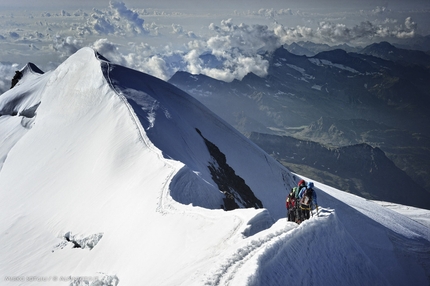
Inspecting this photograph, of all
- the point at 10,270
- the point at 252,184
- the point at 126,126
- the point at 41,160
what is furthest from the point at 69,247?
the point at 252,184

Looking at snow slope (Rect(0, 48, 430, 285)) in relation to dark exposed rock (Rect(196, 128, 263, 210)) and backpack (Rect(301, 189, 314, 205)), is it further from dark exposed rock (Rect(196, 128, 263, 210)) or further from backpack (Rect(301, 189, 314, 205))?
backpack (Rect(301, 189, 314, 205))

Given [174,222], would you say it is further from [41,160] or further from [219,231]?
[41,160]

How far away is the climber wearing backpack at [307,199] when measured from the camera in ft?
72.3

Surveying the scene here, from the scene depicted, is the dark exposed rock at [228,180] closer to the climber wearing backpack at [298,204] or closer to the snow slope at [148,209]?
the snow slope at [148,209]

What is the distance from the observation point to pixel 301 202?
22656 millimetres

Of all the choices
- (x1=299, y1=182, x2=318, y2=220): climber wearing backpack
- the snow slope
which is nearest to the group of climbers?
(x1=299, y1=182, x2=318, y2=220): climber wearing backpack

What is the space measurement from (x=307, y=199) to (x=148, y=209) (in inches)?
562

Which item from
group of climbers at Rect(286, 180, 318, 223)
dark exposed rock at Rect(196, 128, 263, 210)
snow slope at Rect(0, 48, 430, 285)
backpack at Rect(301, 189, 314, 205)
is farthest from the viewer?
dark exposed rock at Rect(196, 128, 263, 210)

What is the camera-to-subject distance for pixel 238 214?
972 inches

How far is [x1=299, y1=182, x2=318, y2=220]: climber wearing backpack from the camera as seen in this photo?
2205 cm

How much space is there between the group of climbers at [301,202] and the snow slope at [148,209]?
1.01 meters

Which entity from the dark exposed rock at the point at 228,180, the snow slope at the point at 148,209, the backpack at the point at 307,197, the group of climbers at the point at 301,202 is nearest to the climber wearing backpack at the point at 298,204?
the group of climbers at the point at 301,202

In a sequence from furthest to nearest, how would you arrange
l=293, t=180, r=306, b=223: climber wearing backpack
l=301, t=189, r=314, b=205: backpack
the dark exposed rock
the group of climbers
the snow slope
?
1. the dark exposed rock
2. l=293, t=180, r=306, b=223: climber wearing backpack
3. the group of climbers
4. l=301, t=189, r=314, b=205: backpack
5. the snow slope

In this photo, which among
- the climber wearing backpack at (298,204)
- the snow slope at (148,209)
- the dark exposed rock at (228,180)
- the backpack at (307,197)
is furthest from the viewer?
the dark exposed rock at (228,180)
